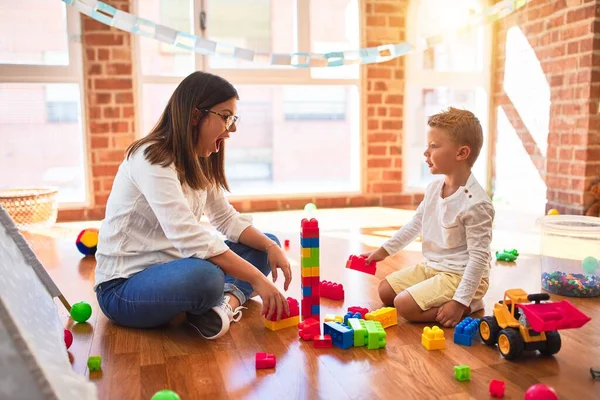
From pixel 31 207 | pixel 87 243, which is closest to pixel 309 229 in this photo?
pixel 87 243

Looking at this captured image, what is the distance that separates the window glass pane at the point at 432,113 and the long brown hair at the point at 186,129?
2838mm

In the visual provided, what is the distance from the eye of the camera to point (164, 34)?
10.4ft

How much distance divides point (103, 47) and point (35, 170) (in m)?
0.97

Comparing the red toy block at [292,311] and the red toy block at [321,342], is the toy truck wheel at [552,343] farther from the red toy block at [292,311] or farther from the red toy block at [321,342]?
the red toy block at [292,311]

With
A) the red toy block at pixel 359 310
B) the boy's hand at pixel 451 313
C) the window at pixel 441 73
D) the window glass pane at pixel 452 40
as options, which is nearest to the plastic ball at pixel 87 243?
the red toy block at pixel 359 310

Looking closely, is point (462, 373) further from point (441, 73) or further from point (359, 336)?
point (441, 73)

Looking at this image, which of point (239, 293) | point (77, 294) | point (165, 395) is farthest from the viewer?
point (77, 294)

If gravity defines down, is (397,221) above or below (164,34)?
below

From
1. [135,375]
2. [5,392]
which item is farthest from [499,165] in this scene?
[5,392]

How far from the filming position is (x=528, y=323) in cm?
144

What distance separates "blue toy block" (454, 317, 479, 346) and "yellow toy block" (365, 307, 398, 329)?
20 centimetres

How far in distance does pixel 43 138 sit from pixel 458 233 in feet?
9.73

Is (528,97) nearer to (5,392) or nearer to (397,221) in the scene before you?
(397,221)

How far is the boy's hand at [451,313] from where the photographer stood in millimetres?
1698
